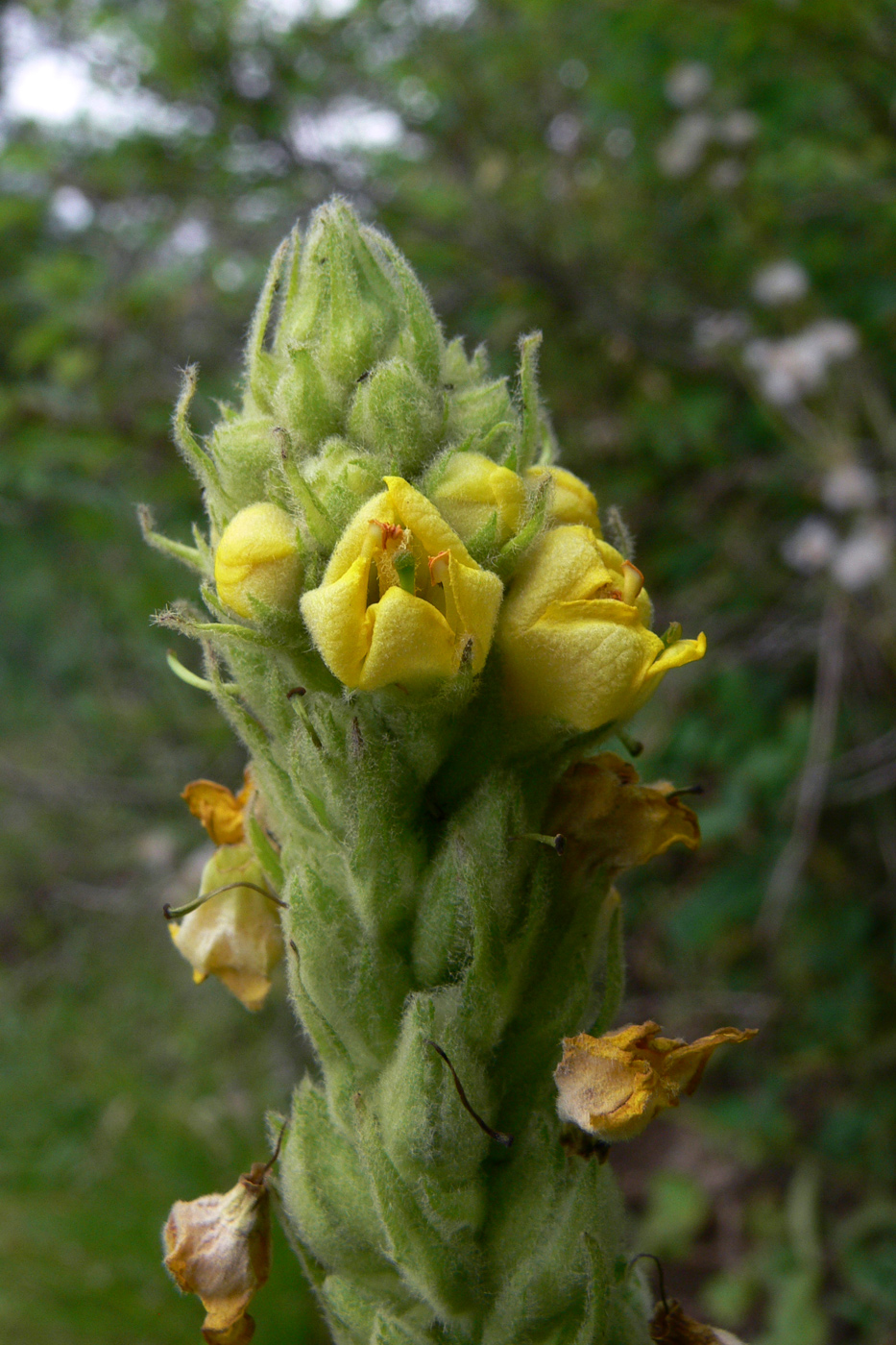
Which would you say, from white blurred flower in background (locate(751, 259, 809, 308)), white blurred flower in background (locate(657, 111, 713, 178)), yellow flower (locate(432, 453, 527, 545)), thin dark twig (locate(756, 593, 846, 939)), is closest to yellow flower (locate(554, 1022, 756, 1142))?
yellow flower (locate(432, 453, 527, 545))

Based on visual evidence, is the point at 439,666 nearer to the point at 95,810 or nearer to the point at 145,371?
the point at 145,371

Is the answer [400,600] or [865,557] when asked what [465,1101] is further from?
[865,557]

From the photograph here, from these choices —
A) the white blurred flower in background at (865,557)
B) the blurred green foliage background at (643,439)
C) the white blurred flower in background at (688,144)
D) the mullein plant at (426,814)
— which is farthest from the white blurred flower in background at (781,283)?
the mullein plant at (426,814)

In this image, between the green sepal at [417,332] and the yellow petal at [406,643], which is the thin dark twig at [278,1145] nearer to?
the yellow petal at [406,643]

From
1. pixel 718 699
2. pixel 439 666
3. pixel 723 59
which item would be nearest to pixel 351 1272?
pixel 439 666

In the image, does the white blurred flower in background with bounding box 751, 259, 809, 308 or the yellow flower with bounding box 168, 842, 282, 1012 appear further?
the white blurred flower in background with bounding box 751, 259, 809, 308

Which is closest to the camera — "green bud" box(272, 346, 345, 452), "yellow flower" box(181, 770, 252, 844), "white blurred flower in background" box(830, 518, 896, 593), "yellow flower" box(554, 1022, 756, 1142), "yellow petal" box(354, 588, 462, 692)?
"yellow petal" box(354, 588, 462, 692)

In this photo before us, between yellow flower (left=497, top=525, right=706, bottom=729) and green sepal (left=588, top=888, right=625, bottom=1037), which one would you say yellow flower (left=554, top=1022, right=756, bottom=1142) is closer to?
green sepal (left=588, top=888, right=625, bottom=1037)
